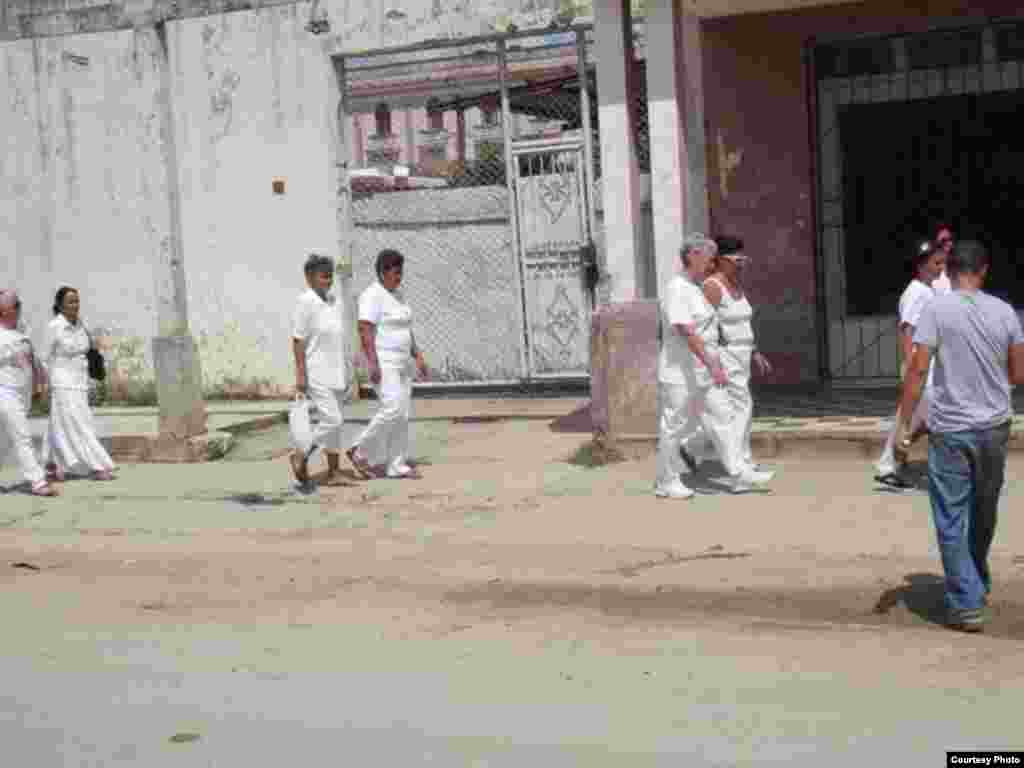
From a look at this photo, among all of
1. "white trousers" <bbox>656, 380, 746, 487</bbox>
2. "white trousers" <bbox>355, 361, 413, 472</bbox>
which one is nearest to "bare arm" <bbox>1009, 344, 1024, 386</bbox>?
"white trousers" <bbox>656, 380, 746, 487</bbox>

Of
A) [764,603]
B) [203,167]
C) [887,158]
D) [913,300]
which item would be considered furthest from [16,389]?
[887,158]

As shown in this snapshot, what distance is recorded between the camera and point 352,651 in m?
7.12

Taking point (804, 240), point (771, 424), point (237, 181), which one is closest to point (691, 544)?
point (771, 424)

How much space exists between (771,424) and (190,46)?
751cm

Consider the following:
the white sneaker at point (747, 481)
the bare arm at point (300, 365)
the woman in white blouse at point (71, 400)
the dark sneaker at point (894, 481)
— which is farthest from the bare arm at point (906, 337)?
the woman in white blouse at point (71, 400)

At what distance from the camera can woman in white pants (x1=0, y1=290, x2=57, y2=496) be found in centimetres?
1234

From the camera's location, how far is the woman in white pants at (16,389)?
1234 cm

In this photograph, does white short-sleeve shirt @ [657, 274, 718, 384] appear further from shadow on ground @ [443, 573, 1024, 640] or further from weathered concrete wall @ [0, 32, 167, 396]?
weathered concrete wall @ [0, 32, 167, 396]

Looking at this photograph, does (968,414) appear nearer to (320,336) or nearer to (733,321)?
(733,321)

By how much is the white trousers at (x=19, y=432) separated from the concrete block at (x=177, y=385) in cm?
137

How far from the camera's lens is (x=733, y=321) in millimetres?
10617

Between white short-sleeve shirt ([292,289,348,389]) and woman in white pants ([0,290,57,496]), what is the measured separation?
2.24 m

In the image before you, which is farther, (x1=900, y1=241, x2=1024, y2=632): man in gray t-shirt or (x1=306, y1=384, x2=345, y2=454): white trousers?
(x1=306, y1=384, x2=345, y2=454): white trousers

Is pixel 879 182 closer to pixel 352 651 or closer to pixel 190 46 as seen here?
pixel 190 46
